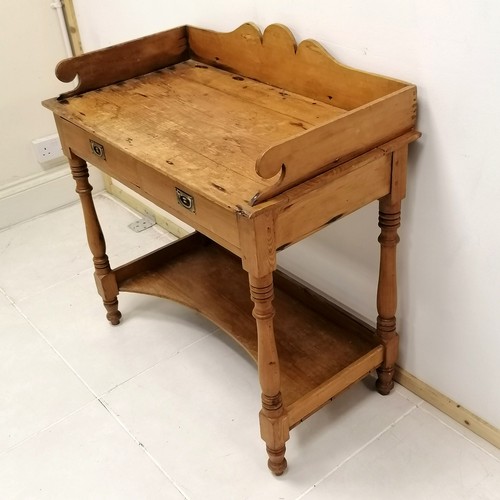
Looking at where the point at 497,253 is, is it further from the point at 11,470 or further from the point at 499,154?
the point at 11,470

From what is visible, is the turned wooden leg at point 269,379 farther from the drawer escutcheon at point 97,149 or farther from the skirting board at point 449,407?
the drawer escutcheon at point 97,149

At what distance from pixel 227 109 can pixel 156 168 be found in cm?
33

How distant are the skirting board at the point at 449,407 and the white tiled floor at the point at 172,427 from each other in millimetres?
18

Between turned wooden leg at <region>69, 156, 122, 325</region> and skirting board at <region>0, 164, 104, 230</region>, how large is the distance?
0.86 m

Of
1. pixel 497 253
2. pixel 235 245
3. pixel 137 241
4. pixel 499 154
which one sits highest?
pixel 499 154

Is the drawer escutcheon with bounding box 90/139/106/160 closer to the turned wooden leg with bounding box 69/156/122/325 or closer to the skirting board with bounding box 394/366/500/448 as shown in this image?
the turned wooden leg with bounding box 69/156/122/325

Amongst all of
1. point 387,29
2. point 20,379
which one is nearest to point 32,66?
point 20,379

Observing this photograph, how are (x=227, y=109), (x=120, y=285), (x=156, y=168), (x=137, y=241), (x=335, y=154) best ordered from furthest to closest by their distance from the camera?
(x=137, y=241), (x=120, y=285), (x=227, y=109), (x=156, y=168), (x=335, y=154)

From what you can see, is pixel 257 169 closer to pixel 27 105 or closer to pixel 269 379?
pixel 269 379

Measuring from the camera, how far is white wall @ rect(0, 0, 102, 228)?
2.61 meters

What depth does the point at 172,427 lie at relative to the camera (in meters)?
1.81

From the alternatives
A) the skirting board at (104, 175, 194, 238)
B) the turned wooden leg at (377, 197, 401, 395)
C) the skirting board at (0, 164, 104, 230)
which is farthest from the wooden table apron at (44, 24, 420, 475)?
the skirting board at (0, 164, 104, 230)

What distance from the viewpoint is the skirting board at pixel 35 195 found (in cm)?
281

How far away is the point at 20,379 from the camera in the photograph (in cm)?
203
